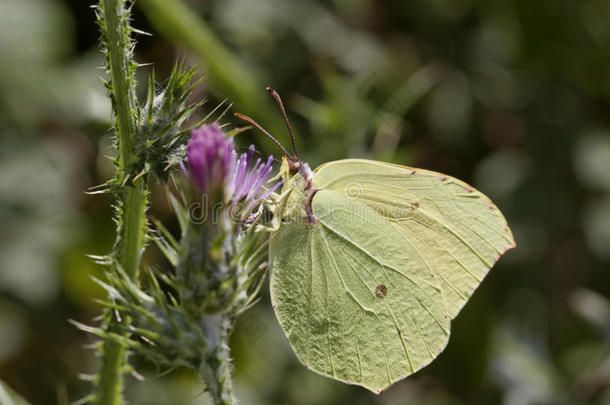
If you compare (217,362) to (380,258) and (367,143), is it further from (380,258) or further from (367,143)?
(367,143)

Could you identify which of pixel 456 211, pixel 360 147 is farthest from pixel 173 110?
pixel 360 147

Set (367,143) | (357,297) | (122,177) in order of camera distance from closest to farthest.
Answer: (122,177)
(357,297)
(367,143)

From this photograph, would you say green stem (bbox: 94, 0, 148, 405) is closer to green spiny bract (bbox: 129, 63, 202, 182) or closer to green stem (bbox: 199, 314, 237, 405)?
green spiny bract (bbox: 129, 63, 202, 182)

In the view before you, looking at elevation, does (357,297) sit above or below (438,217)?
below

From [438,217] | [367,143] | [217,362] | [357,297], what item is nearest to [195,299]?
[217,362]

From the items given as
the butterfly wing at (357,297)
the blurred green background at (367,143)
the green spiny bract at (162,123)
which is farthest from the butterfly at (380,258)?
the green spiny bract at (162,123)

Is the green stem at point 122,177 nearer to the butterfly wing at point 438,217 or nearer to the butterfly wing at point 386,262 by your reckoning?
the butterfly wing at point 386,262

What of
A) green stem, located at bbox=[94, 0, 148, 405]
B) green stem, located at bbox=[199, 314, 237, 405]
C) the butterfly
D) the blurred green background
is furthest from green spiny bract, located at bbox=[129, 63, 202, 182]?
the blurred green background

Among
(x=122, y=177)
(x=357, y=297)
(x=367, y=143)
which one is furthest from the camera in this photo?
(x=367, y=143)
